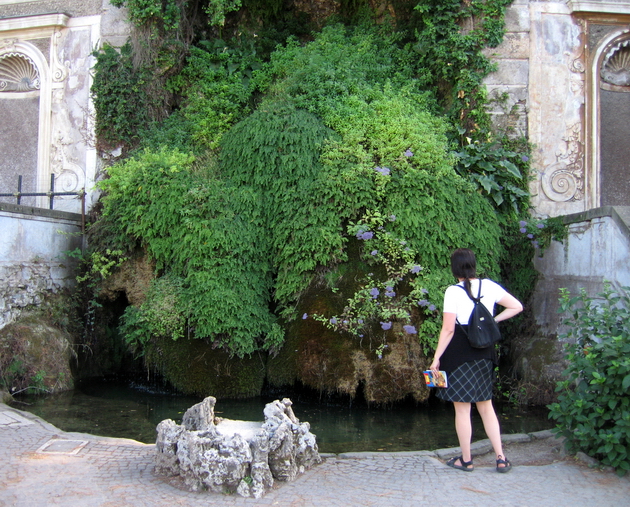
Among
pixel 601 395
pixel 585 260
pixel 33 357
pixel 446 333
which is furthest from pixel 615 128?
pixel 33 357

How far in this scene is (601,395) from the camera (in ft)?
14.5

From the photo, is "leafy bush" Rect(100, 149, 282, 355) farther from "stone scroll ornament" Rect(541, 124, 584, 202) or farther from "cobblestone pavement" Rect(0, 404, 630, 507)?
"stone scroll ornament" Rect(541, 124, 584, 202)

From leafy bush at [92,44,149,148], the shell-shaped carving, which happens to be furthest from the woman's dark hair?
the shell-shaped carving

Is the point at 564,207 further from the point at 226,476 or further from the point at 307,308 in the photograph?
the point at 226,476

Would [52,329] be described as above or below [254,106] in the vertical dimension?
below

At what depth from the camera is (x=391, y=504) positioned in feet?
12.6

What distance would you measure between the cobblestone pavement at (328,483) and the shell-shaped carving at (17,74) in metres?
8.90

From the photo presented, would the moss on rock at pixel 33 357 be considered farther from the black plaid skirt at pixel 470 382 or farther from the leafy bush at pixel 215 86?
the black plaid skirt at pixel 470 382

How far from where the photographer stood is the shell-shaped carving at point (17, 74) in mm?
11602

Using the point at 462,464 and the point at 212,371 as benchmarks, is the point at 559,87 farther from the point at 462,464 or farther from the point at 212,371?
the point at 462,464

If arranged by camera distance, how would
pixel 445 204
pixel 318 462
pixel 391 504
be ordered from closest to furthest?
1. pixel 391 504
2. pixel 318 462
3. pixel 445 204

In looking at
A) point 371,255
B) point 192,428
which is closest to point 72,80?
point 371,255

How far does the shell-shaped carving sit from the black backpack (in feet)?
34.3

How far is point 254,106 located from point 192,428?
700 cm
